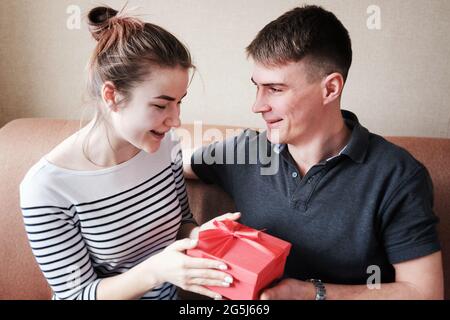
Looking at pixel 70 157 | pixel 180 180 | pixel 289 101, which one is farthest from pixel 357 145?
pixel 70 157

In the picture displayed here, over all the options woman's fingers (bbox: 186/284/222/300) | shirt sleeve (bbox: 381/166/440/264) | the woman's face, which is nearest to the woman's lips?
the woman's face

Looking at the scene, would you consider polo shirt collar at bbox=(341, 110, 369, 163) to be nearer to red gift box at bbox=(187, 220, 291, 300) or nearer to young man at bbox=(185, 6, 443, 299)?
young man at bbox=(185, 6, 443, 299)

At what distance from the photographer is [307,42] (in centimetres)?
106

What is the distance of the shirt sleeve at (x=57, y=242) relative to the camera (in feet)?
3.13

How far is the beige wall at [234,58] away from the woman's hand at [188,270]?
75 centimetres

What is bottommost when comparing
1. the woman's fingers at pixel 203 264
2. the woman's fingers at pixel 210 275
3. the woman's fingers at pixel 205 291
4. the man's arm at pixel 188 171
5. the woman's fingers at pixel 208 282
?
the woman's fingers at pixel 205 291

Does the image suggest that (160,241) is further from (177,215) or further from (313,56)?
(313,56)

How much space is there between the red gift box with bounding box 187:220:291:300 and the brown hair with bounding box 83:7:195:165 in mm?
379

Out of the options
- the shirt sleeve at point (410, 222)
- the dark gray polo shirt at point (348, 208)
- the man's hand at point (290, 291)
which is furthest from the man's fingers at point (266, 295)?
the shirt sleeve at point (410, 222)

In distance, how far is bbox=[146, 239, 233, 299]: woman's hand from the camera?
87cm

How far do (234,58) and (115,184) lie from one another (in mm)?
685

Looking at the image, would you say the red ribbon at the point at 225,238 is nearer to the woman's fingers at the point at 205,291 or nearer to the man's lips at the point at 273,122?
the woman's fingers at the point at 205,291

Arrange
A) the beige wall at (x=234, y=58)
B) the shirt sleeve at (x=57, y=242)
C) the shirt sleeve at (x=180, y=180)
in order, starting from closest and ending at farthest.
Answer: the shirt sleeve at (x=57, y=242), the shirt sleeve at (x=180, y=180), the beige wall at (x=234, y=58)
